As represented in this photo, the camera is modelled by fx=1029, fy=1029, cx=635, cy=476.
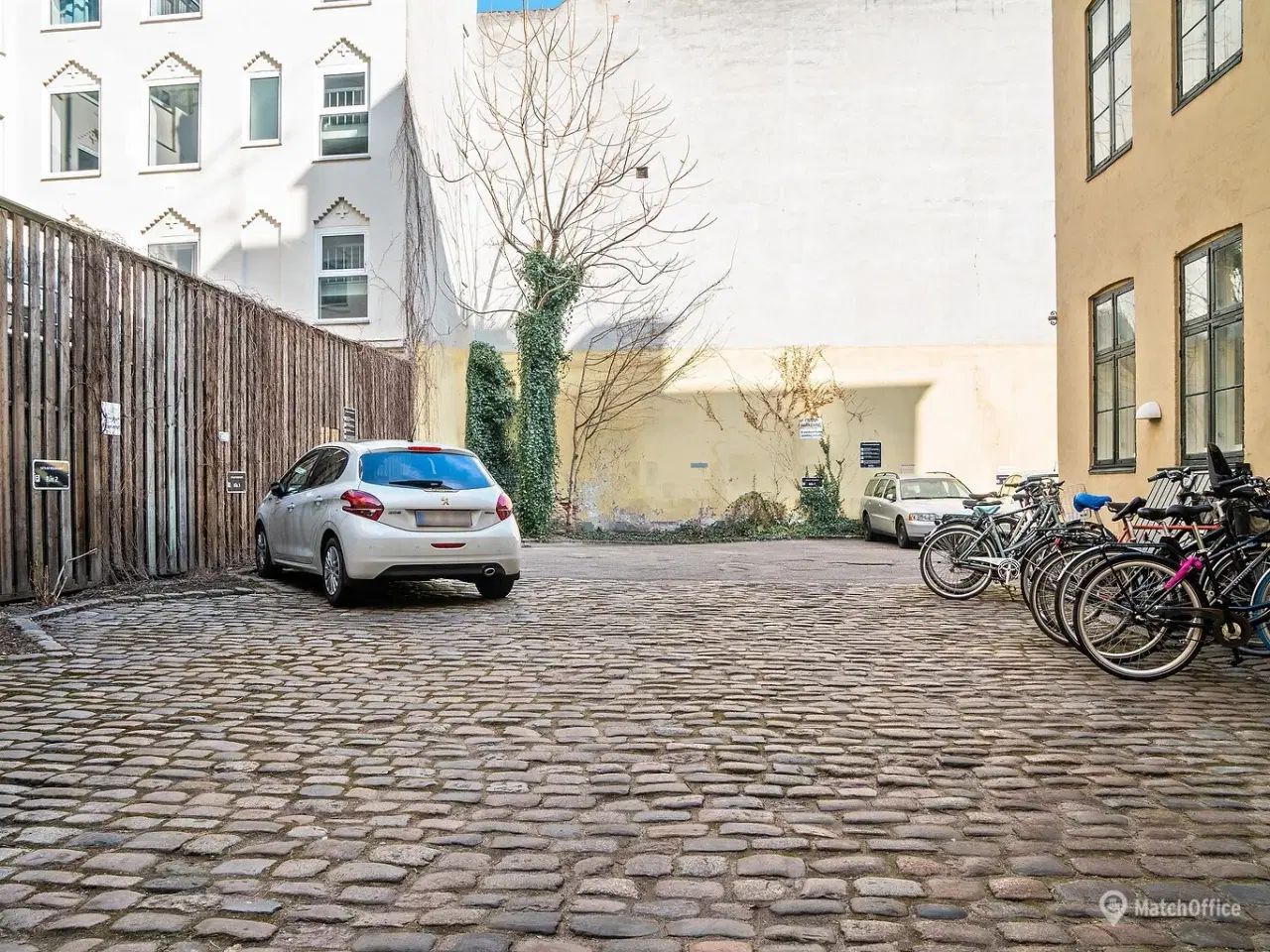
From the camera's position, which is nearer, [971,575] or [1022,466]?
[971,575]

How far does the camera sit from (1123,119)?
41.3ft

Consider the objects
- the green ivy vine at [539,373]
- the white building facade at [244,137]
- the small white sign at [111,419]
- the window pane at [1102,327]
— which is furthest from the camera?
the green ivy vine at [539,373]

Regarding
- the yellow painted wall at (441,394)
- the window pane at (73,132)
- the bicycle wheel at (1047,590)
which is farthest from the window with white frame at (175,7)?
the bicycle wheel at (1047,590)

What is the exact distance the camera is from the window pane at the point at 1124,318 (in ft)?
40.4

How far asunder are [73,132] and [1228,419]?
23.5 m

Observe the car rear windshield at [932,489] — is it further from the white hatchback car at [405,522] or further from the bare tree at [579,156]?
the white hatchback car at [405,522]

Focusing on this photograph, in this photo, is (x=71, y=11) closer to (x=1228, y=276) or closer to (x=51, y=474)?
→ (x=51, y=474)

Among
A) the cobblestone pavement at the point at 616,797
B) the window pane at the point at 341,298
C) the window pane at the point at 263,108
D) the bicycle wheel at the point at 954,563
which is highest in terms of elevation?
the window pane at the point at 263,108

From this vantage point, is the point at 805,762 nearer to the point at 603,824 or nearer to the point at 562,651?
the point at 603,824

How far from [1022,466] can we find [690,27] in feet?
44.8

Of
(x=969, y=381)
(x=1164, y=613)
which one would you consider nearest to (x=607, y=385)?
(x=969, y=381)

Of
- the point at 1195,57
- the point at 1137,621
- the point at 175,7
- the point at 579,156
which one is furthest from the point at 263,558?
the point at 579,156

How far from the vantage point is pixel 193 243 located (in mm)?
22234

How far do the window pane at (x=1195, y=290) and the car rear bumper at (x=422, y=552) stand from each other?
7.51 m
